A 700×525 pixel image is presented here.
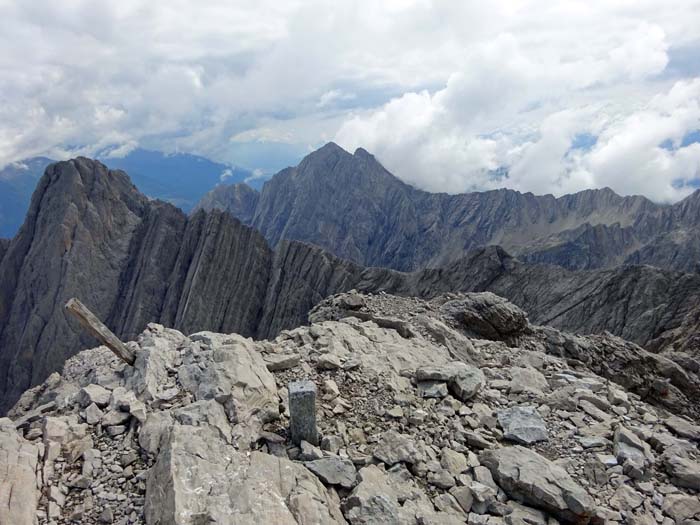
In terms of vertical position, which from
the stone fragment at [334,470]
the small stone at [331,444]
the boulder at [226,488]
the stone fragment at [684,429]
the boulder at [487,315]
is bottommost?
the boulder at [226,488]

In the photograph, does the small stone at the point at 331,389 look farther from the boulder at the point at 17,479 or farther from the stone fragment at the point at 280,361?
the boulder at the point at 17,479

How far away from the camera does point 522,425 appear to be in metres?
11.7

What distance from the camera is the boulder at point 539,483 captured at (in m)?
9.01

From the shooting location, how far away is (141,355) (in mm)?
12336

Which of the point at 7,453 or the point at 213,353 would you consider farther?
the point at 213,353

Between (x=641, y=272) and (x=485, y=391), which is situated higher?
(x=641, y=272)

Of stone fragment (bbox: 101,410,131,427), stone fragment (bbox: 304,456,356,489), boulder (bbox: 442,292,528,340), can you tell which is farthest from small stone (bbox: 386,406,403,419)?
boulder (bbox: 442,292,528,340)

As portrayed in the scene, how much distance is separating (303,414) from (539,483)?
16.4ft

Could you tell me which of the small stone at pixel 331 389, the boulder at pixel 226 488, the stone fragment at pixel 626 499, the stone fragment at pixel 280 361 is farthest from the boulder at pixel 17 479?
the stone fragment at pixel 626 499

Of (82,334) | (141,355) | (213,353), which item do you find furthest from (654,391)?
(82,334)

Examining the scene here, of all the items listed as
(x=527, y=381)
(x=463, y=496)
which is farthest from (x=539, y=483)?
(x=527, y=381)

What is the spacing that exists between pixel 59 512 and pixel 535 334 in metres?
23.4

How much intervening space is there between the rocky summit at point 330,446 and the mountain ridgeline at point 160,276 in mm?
62371

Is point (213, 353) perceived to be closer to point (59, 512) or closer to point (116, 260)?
point (59, 512)
